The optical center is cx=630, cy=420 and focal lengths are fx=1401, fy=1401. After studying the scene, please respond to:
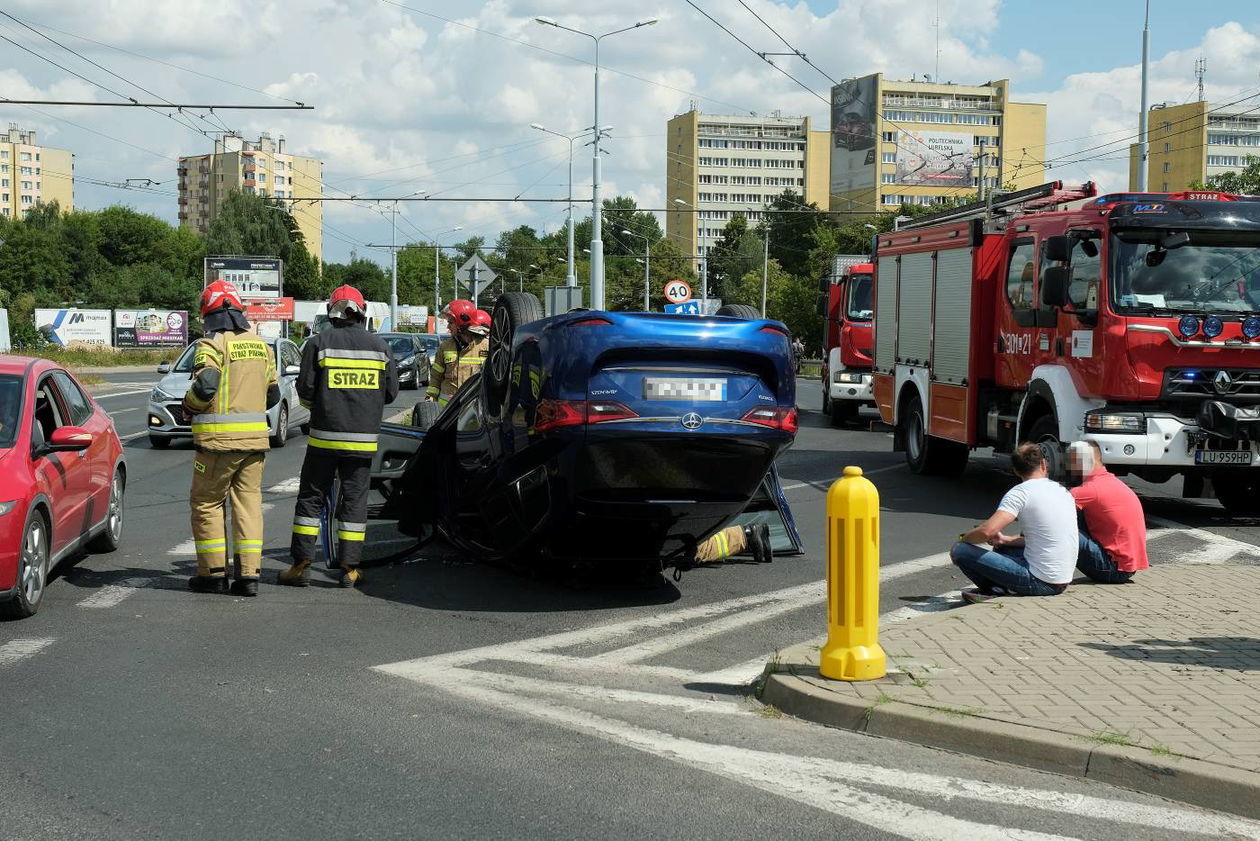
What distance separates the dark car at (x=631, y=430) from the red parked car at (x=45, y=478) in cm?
257

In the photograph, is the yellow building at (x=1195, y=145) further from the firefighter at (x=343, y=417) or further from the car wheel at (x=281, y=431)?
the firefighter at (x=343, y=417)

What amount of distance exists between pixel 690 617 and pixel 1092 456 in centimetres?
278

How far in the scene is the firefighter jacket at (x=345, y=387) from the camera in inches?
340

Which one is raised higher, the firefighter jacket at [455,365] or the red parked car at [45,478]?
the firefighter jacket at [455,365]

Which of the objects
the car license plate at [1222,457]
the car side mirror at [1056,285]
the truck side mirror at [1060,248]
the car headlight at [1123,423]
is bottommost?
the car license plate at [1222,457]

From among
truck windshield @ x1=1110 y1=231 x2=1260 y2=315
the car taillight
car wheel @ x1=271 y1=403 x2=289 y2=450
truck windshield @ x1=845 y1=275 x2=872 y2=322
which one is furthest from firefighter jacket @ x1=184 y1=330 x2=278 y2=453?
truck windshield @ x1=845 y1=275 x2=872 y2=322

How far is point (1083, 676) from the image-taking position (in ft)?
20.5

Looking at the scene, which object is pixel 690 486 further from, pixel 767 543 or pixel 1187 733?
pixel 1187 733

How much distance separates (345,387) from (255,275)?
4739 cm

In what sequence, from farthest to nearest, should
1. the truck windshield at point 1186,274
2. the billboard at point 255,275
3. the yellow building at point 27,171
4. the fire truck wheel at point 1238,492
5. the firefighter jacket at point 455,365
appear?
1. the yellow building at point 27,171
2. the billboard at point 255,275
3. the fire truck wheel at point 1238,492
4. the firefighter jacket at point 455,365
5. the truck windshield at point 1186,274

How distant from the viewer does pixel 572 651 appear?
7.18m

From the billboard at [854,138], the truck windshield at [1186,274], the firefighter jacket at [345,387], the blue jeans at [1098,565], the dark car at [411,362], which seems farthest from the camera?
the billboard at [854,138]

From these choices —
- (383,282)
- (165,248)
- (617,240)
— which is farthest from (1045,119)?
(165,248)

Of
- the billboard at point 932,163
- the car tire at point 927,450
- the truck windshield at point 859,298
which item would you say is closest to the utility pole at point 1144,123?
the truck windshield at point 859,298
